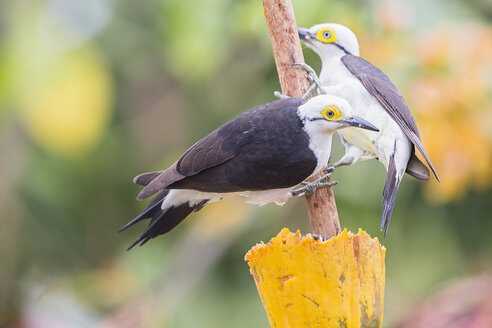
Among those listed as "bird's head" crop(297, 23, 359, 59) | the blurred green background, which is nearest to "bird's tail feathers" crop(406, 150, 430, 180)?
"bird's head" crop(297, 23, 359, 59)

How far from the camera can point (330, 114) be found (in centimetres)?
236

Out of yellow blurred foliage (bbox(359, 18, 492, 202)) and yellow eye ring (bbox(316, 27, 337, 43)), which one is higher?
yellow eye ring (bbox(316, 27, 337, 43))

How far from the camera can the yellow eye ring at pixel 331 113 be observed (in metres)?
2.34

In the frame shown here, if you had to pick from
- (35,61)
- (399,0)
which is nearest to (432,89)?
(399,0)

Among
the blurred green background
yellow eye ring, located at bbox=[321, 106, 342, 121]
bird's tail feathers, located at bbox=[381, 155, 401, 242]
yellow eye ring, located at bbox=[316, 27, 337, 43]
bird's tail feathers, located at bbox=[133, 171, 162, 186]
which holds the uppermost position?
yellow eye ring, located at bbox=[316, 27, 337, 43]

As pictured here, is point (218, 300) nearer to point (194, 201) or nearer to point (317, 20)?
point (317, 20)

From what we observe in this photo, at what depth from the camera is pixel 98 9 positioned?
6523 mm

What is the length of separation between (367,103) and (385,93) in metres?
0.12

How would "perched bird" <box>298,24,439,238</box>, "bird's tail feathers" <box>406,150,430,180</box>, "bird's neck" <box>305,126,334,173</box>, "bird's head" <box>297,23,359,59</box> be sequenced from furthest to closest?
"bird's head" <box>297,23,359,59</box> → "perched bird" <box>298,24,439,238</box> → "bird's tail feathers" <box>406,150,430,180</box> → "bird's neck" <box>305,126,334,173</box>

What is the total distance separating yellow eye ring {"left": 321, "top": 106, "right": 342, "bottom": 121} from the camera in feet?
7.68

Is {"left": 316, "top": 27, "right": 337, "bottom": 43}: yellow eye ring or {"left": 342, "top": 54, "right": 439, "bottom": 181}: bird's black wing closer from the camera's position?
{"left": 342, "top": 54, "right": 439, "bottom": 181}: bird's black wing

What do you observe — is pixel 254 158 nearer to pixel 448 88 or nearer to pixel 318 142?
pixel 318 142

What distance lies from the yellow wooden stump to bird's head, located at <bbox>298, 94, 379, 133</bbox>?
0.43 metres

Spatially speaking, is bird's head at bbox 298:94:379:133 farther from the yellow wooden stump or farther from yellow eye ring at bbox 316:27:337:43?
yellow eye ring at bbox 316:27:337:43
